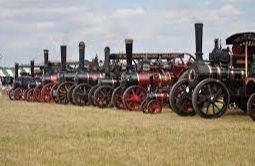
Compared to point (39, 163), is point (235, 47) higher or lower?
higher

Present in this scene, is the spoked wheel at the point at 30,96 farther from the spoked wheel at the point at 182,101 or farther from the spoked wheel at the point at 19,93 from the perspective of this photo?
the spoked wheel at the point at 182,101

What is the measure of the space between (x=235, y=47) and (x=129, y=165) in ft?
26.1

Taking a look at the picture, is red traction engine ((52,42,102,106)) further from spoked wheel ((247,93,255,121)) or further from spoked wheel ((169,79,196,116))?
spoked wheel ((247,93,255,121))

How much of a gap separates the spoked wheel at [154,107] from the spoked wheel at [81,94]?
4831mm

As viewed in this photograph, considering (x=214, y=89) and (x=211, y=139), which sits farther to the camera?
(x=214, y=89)

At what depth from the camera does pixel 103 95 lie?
18656 mm

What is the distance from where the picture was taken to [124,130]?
1022cm

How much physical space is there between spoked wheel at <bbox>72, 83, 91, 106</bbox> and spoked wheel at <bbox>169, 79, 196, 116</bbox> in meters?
6.34

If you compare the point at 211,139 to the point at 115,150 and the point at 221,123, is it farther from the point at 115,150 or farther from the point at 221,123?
the point at 221,123

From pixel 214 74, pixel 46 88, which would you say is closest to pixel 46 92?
pixel 46 88

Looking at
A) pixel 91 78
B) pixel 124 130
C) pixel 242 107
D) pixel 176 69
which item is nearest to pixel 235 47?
pixel 242 107

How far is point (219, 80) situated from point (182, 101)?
3.81ft

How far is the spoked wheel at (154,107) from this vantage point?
1538 cm

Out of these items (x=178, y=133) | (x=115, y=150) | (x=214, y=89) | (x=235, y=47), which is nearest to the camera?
(x=115, y=150)
